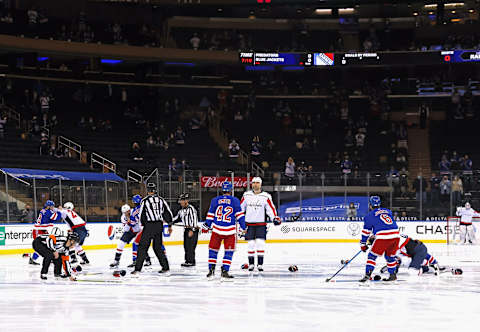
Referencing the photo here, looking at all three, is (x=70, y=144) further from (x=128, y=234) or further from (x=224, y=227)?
(x=224, y=227)

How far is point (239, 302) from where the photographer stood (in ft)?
33.3

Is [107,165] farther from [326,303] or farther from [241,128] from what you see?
[326,303]

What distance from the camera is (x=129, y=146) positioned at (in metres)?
33.5

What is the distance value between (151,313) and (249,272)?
5961 mm

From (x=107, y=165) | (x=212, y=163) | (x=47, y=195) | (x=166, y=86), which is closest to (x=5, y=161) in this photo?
(x=107, y=165)

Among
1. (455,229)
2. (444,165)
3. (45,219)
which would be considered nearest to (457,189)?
(455,229)

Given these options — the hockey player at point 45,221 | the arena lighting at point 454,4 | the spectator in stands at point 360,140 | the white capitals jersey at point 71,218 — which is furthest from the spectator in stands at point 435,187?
the hockey player at point 45,221

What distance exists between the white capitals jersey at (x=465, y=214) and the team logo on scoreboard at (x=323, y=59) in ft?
34.1

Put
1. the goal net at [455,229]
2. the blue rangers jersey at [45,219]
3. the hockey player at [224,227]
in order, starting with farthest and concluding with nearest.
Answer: the goal net at [455,229], the blue rangers jersey at [45,219], the hockey player at [224,227]

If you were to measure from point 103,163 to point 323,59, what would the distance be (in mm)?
10844

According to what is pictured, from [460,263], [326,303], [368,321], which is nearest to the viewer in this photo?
[368,321]

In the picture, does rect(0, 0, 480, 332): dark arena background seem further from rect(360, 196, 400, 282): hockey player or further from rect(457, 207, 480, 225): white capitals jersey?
rect(360, 196, 400, 282): hockey player

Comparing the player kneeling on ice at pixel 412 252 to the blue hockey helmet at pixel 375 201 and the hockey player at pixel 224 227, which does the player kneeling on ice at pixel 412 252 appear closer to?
the blue hockey helmet at pixel 375 201

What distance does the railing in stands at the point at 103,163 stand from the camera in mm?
31422
